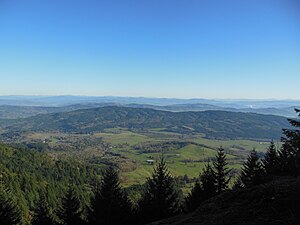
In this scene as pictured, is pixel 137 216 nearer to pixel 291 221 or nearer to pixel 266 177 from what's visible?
pixel 266 177

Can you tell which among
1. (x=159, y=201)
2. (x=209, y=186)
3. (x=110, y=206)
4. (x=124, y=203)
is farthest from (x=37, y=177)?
(x=209, y=186)

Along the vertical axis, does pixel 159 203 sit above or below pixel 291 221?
below

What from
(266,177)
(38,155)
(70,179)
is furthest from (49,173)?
(266,177)

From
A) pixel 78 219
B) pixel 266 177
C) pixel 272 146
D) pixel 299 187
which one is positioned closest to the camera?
pixel 299 187

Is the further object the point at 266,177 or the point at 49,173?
the point at 49,173

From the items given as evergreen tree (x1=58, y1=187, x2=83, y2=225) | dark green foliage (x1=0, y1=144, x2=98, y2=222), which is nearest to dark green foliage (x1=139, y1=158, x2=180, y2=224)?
evergreen tree (x1=58, y1=187, x2=83, y2=225)

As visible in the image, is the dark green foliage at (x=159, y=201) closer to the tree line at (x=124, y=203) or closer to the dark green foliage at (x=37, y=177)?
the tree line at (x=124, y=203)

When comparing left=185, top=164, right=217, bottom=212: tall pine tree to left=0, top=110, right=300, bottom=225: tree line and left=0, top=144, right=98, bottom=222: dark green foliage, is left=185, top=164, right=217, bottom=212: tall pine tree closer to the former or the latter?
left=0, top=110, right=300, bottom=225: tree line

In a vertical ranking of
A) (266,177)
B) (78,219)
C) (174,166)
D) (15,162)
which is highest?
(266,177)

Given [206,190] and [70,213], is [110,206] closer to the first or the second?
[70,213]

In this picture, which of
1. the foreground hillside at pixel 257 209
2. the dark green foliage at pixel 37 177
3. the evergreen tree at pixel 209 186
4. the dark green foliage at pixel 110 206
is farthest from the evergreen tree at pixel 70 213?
the dark green foliage at pixel 37 177

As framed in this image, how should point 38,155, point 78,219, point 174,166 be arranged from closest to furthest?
point 78,219 < point 38,155 < point 174,166
